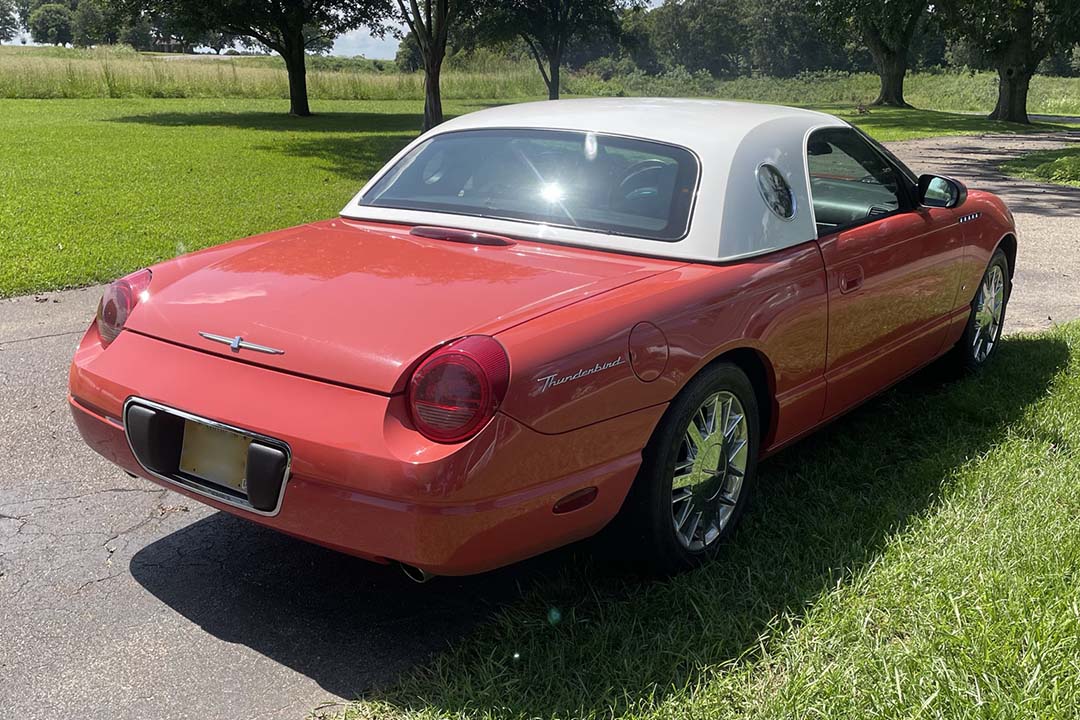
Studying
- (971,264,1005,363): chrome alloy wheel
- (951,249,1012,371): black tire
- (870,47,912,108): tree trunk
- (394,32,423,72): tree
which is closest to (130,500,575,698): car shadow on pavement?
(951,249,1012,371): black tire

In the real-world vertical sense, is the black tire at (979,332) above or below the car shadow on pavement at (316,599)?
above

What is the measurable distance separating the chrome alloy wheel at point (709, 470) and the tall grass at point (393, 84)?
33.6 metres

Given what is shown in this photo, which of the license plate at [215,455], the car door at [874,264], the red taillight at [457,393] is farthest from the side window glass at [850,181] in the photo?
the license plate at [215,455]

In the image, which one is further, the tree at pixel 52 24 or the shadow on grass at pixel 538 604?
the tree at pixel 52 24

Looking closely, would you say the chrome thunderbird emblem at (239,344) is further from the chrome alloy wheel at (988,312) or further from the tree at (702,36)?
the tree at (702,36)

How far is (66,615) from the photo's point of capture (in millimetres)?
3154

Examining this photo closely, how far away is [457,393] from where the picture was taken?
262cm

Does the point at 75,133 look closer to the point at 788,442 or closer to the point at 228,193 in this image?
the point at 228,193

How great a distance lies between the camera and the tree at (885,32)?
2900 centimetres

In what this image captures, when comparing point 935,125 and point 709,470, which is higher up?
point 709,470

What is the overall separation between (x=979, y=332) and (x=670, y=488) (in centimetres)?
309

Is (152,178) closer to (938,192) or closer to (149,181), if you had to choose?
(149,181)

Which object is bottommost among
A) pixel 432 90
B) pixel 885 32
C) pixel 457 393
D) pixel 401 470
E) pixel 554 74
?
pixel 401 470

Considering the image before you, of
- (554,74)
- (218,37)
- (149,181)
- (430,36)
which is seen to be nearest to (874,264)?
(149,181)
